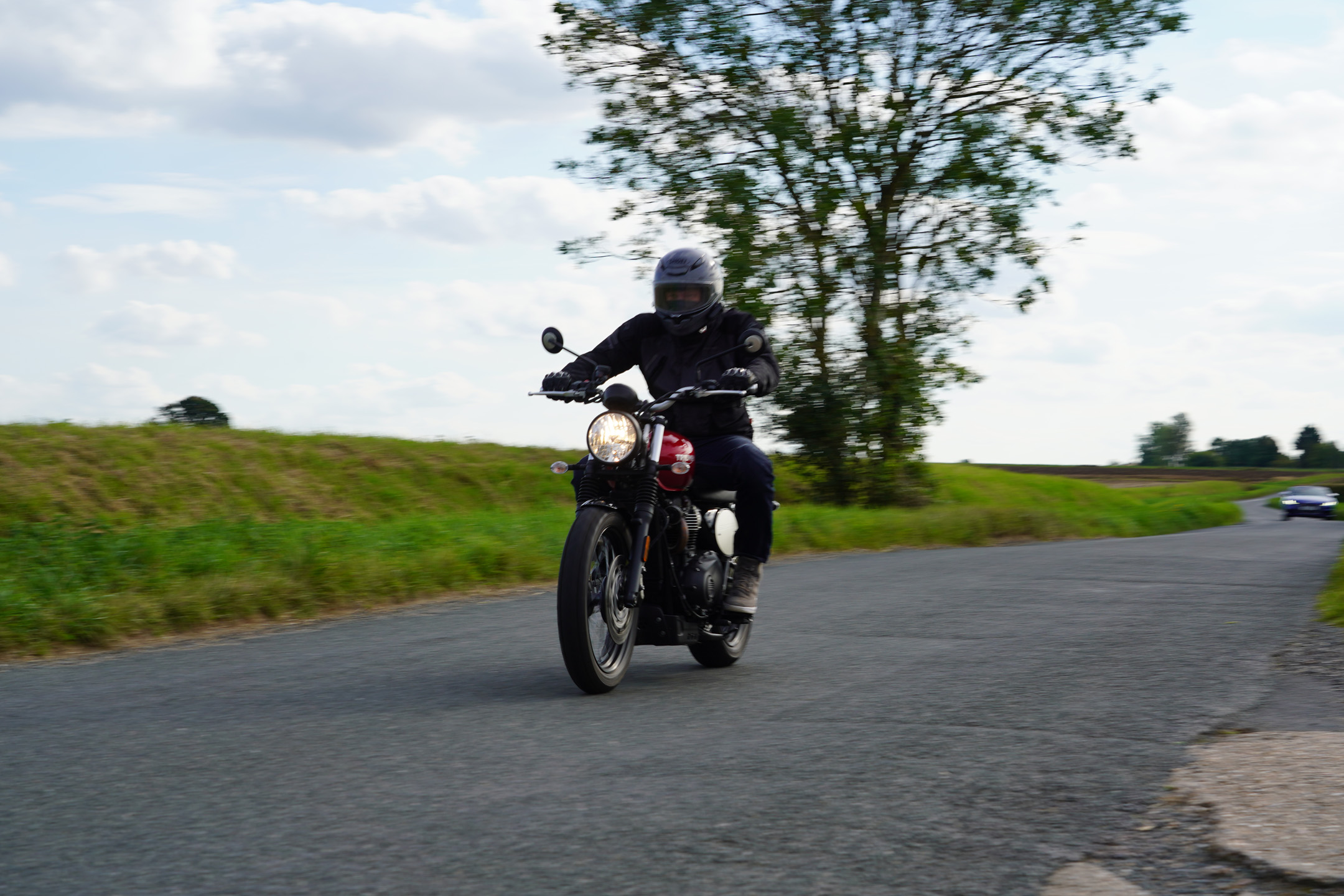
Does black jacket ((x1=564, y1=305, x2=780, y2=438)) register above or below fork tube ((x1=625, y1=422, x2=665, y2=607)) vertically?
above

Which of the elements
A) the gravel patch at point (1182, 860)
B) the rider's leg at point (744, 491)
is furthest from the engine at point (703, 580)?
the gravel patch at point (1182, 860)

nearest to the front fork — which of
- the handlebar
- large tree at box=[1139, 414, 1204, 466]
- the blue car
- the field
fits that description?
the handlebar

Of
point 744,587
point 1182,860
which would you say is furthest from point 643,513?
point 1182,860

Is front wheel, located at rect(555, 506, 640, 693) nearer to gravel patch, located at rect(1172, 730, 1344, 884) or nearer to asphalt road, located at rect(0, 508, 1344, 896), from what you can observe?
asphalt road, located at rect(0, 508, 1344, 896)

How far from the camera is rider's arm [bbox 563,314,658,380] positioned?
259 inches

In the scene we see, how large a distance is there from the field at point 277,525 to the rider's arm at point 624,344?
11.3 feet

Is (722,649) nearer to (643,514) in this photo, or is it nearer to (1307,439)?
(643,514)

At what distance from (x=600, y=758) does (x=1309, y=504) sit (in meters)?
61.8

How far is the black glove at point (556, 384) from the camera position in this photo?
6.22 m

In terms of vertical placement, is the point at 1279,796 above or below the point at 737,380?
below

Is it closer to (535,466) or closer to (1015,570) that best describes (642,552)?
(1015,570)

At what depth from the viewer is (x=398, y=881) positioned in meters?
3.04

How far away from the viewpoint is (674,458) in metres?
5.89

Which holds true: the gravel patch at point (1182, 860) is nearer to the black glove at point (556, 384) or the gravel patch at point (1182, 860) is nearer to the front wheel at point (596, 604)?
the front wheel at point (596, 604)
